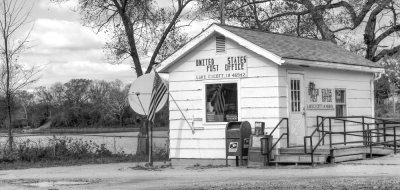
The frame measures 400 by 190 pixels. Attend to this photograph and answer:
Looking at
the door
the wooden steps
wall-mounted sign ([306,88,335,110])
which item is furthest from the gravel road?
wall-mounted sign ([306,88,335,110])

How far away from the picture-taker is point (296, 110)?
59.5 ft

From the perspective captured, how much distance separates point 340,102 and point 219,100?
174 inches

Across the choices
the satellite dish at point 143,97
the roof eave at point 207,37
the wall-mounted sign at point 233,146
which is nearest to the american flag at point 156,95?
the satellite dish at point 143,97

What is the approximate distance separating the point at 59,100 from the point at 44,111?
8459 mm

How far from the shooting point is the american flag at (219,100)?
725 inches

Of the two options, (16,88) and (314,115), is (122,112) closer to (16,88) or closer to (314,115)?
(16,88)

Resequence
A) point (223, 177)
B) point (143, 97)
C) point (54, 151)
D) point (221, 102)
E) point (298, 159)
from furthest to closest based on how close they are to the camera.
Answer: point (54, 151) → point (143, 97) → point (221, 102) → point (298, 159) → point (223, 177)

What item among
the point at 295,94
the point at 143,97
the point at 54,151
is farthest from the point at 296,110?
the point at 54,151

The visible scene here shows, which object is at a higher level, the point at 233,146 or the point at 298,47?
the point at 298,47

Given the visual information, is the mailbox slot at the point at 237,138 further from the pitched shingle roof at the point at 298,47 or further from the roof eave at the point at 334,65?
the pitched shingle roof at the point at 298,47

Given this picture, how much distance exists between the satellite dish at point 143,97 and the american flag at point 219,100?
1815 mm

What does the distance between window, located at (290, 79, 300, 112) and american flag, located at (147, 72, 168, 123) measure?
4.19 m

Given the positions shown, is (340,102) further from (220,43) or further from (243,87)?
(220,43)

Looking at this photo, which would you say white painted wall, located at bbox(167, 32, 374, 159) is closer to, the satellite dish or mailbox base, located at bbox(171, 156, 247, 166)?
mailbox base, located at bbox(171, 156, 247, 166)
